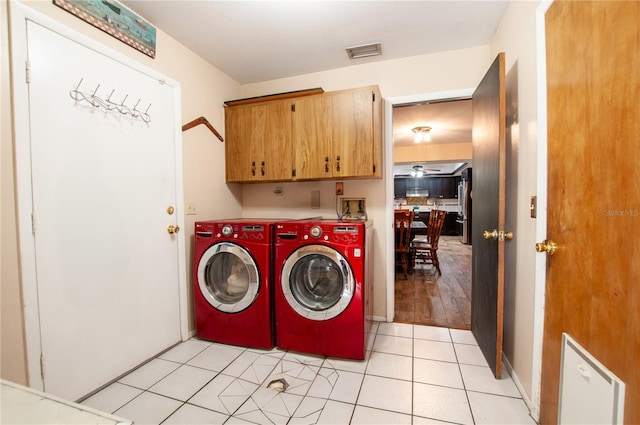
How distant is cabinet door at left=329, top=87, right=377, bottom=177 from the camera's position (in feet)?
6.88

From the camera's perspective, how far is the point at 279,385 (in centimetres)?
158

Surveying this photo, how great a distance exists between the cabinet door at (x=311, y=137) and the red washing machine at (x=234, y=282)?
23.7 inches

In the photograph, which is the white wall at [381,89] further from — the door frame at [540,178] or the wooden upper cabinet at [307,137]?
the door frame at [540,178]

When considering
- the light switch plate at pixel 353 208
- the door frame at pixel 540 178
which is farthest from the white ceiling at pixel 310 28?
the light switch plate at pixel 353 208

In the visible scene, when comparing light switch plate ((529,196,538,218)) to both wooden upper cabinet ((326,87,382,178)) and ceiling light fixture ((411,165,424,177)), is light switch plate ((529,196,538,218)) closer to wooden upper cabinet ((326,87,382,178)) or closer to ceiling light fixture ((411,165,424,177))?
wooden upper cabinet ((326,87,382,178))

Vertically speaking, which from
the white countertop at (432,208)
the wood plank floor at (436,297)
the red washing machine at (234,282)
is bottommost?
the wood plank floor at (436,297)

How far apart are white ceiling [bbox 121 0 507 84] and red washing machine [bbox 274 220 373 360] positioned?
142 centimetres

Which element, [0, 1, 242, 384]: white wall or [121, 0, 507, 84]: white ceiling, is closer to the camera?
[0, 1, 242, 384]: white wall

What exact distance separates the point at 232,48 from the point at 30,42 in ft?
4.10

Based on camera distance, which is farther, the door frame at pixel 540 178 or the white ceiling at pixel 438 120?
the white ceiling at pixel 438 120

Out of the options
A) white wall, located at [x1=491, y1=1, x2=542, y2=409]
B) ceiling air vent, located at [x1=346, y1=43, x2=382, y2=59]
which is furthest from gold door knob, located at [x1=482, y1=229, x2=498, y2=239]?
ceiling air vent, located at [x1=346, y1=43, x2=382, y2=59]

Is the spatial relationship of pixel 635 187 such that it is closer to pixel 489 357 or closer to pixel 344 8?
pixel 489 357

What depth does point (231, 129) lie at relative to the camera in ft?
8.21

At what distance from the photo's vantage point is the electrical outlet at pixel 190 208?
7.06 ft
